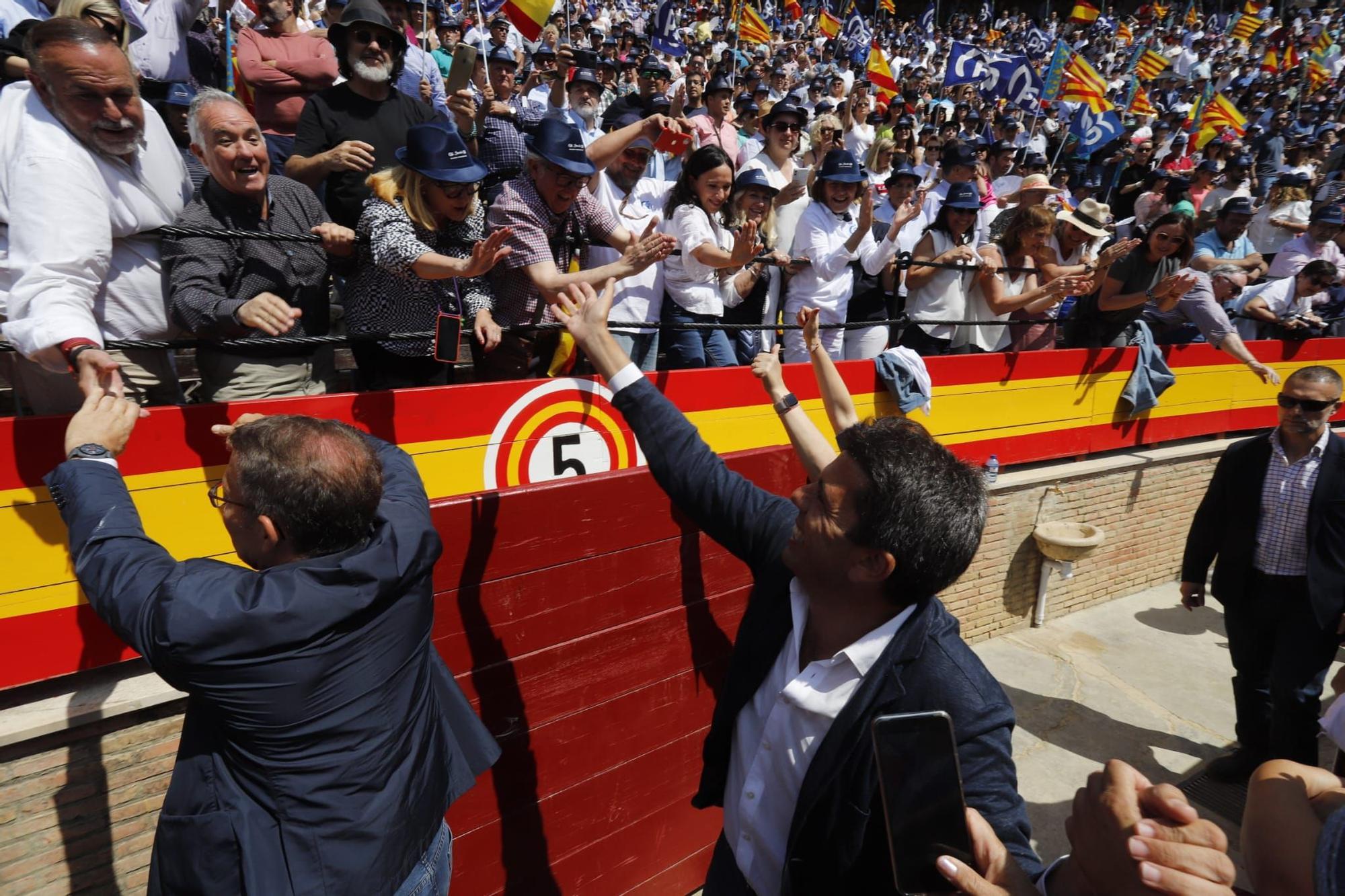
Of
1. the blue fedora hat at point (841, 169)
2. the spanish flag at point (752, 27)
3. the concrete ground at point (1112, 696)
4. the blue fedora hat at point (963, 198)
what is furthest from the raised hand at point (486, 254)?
the spanish flag at point (752, 27)

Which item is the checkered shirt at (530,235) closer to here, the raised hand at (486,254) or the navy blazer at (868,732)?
the raised hand at (486,254)

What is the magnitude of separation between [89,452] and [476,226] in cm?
185

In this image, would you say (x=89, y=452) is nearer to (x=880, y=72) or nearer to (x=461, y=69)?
(x=461, y=69)

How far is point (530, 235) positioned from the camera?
3164 millimetres

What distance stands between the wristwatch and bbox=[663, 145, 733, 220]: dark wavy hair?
10.8 feet

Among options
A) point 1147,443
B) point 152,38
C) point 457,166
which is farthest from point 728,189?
point 1147,443

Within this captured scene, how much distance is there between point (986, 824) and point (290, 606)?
1.36 m

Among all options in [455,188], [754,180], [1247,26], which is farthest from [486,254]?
[1247,26]

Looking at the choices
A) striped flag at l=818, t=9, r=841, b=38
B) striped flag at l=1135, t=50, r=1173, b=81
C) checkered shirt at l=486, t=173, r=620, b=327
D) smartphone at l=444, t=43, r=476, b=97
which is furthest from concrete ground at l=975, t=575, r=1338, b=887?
striped flag at l=1135, t=50, r=1173, b=81

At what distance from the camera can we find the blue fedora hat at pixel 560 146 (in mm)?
3186

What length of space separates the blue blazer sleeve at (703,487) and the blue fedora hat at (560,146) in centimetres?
158

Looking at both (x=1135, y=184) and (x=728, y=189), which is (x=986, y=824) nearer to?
(x=728, y=189)

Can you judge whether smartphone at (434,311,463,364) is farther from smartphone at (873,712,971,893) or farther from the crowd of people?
smartphone at (873,712,971,893)

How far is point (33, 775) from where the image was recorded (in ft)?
7.82
